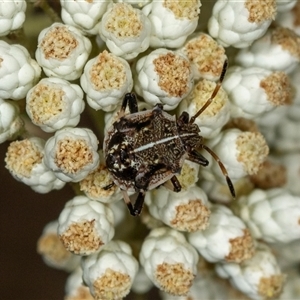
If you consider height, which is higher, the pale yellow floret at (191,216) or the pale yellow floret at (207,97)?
the pale yellow floret at (207,97)

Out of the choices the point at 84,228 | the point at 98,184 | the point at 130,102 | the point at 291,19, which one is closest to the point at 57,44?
the point at 130,102

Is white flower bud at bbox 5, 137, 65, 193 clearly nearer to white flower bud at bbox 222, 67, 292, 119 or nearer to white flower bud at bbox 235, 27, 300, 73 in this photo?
white flower bud at bbox 222, 67, 292, 119

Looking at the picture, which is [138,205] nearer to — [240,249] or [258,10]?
[240,249]

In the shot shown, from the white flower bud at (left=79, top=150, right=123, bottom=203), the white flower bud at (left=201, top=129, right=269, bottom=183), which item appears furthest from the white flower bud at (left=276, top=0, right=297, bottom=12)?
the white flower bud at (left=79, top=150, right=123, bottom=203)

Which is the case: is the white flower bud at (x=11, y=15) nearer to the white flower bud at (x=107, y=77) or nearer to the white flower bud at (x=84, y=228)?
the white flower bud at (x=107, y=77)

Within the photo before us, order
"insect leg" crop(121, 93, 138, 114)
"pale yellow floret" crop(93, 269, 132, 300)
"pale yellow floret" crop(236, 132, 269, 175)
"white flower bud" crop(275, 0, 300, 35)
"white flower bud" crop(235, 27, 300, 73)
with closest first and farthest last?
"insect leg" crop(121, 93, 138, 114), "pale yellow floret" crop(93, 269, 132, 300), "pale yellow floret" crop(236, 132, 269, 175), "white flower bud" crop(235, 27, 300, 73), "white flower bud" crop(275, 0, 300, 35)

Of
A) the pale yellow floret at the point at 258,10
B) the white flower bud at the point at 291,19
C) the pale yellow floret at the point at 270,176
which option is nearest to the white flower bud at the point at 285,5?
the white flower bud at the point at 291,19
